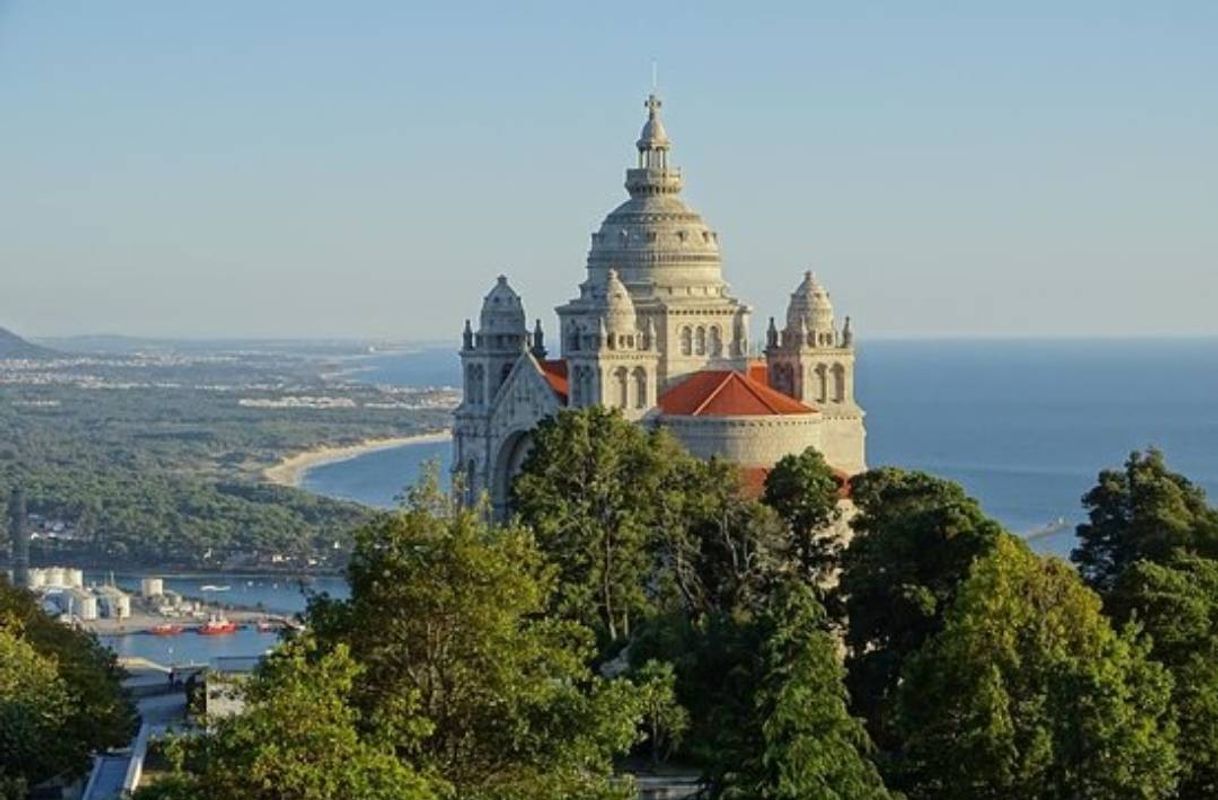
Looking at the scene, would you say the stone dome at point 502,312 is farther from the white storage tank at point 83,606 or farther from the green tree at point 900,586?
the white storage tank at point 83,606

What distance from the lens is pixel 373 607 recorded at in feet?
90.6

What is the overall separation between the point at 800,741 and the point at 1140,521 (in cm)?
1652

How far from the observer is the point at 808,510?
46.2 meters

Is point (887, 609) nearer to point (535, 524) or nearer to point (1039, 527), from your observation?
point (535, 524)

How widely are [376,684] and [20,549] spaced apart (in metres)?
78.4

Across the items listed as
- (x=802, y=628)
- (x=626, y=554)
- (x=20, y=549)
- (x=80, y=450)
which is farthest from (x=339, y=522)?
(x=802, y=628)

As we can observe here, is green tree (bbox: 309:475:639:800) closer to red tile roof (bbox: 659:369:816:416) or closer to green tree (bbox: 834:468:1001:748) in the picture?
green tree (bbox: 834:468:1001:748)

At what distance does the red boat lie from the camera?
96812mm

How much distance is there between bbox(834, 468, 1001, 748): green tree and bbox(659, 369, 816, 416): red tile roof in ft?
46.9

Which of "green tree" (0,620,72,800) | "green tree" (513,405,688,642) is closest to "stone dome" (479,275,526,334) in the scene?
"green tree" (513,405,688,642)

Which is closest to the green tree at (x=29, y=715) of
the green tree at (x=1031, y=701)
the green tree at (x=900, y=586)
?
the green tree at (x=900, y=586)

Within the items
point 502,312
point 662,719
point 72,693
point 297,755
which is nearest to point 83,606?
point 502,312

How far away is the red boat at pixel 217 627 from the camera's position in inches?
3812

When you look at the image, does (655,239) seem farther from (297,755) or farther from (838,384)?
(297,755)
